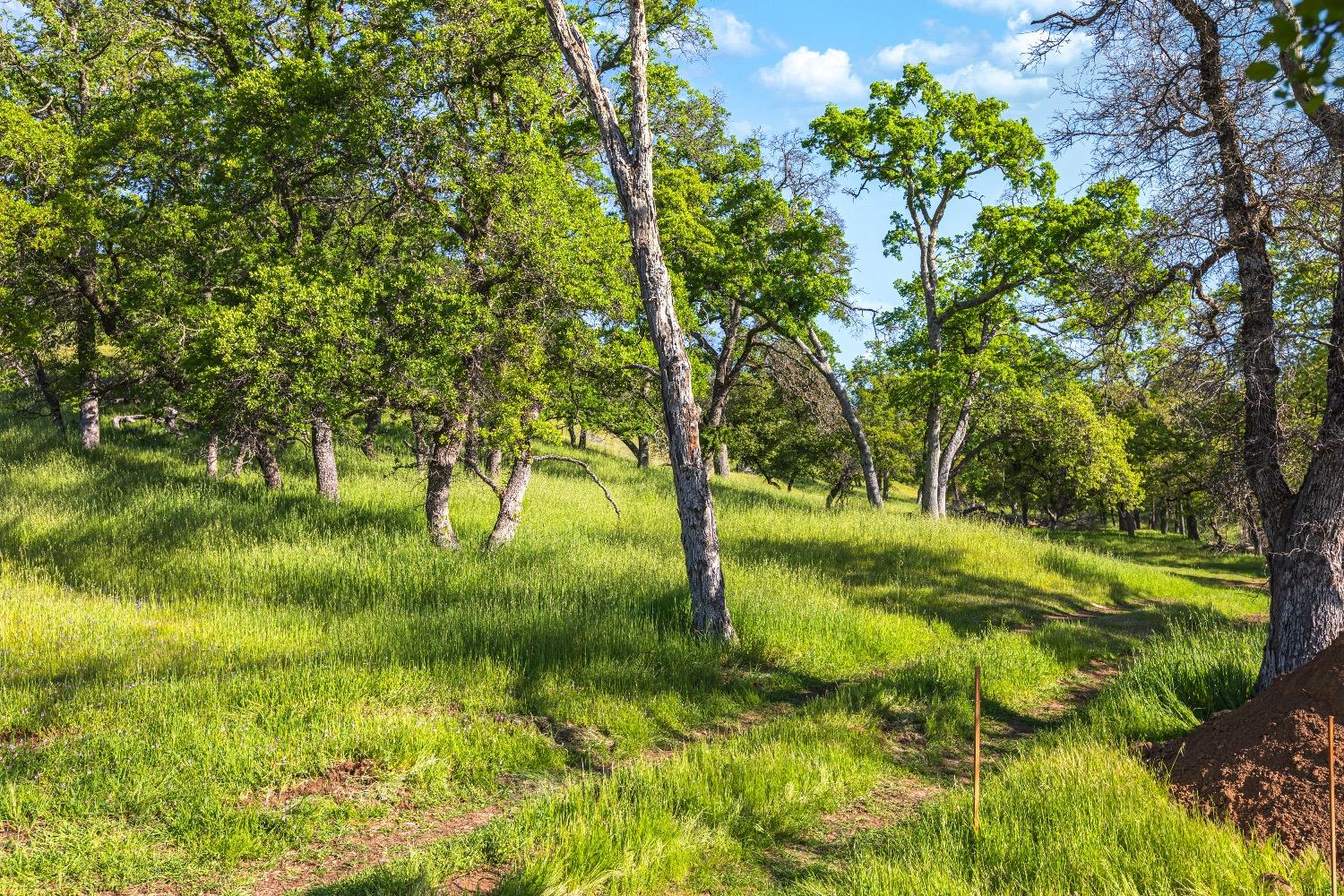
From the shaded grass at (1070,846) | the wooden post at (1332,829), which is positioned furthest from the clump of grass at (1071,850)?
the wooden post at (1332,829)

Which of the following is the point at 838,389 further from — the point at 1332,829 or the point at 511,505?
the point at 1332,829

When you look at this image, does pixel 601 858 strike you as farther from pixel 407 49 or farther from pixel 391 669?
pixel 407 49

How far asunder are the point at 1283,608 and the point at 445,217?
11.3m

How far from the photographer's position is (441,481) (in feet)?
37.8

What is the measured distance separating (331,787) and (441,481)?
21.6 feet

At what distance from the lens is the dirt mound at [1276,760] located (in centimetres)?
422

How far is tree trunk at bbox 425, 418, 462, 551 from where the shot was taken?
36.5 ft

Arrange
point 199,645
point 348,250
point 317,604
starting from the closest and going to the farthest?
point 199,645, point 317,604, point 348,250

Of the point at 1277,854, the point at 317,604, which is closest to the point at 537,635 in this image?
the point at 317,604

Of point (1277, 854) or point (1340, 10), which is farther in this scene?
point (1277, 854)

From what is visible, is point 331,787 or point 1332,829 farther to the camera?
point 331,787

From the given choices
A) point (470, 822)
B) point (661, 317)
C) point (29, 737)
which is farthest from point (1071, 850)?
point (29, 737)

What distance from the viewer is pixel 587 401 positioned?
11.8 m

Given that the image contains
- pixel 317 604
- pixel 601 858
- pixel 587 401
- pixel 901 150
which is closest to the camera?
pixel 601 858
